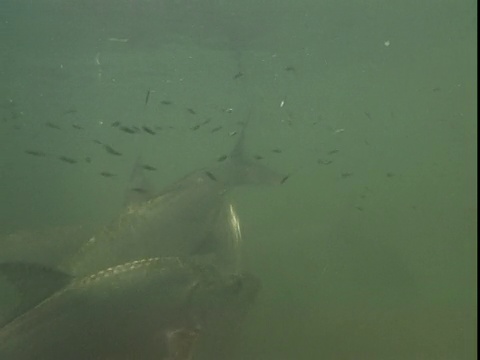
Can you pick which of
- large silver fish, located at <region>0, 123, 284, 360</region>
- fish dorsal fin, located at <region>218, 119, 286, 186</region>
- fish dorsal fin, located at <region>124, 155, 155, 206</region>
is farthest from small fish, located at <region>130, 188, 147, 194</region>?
fish dorsal fin, located at <region>218, 119, 286, 186</region>

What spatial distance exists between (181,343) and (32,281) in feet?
3.74

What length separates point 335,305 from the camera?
13039 mm

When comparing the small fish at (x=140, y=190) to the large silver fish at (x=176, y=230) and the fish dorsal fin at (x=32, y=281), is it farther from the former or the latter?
the fish dorsal fin at (x=32, y=281)

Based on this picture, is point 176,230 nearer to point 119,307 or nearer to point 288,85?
point 119,307

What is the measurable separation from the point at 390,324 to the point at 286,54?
1320 cm

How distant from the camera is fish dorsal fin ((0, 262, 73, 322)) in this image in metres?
3.85

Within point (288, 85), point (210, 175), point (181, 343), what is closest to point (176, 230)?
point (210, 175)

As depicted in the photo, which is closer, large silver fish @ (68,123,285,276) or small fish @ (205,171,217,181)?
large silver fish @ (68,123,285,276)

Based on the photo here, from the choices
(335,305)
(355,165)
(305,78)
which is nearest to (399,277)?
Result: (335,305)

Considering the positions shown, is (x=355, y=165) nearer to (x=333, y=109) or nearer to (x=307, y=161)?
(x=307, y=161)

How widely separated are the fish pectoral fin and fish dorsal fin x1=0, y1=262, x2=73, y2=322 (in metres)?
0.85

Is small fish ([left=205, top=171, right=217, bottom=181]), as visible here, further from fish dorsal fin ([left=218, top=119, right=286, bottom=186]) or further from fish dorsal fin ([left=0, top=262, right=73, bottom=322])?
fish dorsal fin ([left=0, top=262, right=73, bottom=322])

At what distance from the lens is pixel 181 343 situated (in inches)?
151

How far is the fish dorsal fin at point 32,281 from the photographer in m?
3.85
